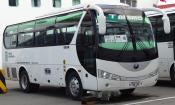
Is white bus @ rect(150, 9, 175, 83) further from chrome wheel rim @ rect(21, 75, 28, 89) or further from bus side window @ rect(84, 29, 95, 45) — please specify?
chrome wheel rim @ rect(21, 75, 28, 89)

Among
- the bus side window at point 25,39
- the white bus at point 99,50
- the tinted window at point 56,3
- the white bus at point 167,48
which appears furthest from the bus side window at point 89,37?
the tinted window at point 56,3

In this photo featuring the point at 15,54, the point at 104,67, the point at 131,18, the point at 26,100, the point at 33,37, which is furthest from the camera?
the point at 15,54

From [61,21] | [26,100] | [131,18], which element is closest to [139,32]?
[131,18]

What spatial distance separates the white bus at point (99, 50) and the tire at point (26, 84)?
174cm

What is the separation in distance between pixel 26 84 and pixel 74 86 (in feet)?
13.9

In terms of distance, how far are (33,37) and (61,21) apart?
2.23 m

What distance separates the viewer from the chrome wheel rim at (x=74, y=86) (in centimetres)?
1401

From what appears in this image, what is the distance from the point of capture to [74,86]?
14156 millimetres

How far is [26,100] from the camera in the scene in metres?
15.2

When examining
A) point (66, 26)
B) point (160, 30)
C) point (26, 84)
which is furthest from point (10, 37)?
point (160, 30)

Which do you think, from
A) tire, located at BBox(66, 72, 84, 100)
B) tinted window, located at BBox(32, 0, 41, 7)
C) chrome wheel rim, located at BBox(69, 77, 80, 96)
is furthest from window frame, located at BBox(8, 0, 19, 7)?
chrome wheel rim, located at BBox(69, 77, 80, 96)

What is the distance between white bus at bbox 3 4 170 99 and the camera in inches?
511

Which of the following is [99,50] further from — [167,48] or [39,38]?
[167,48]

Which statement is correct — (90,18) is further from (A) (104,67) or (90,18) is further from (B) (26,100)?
(B) (26,100)
